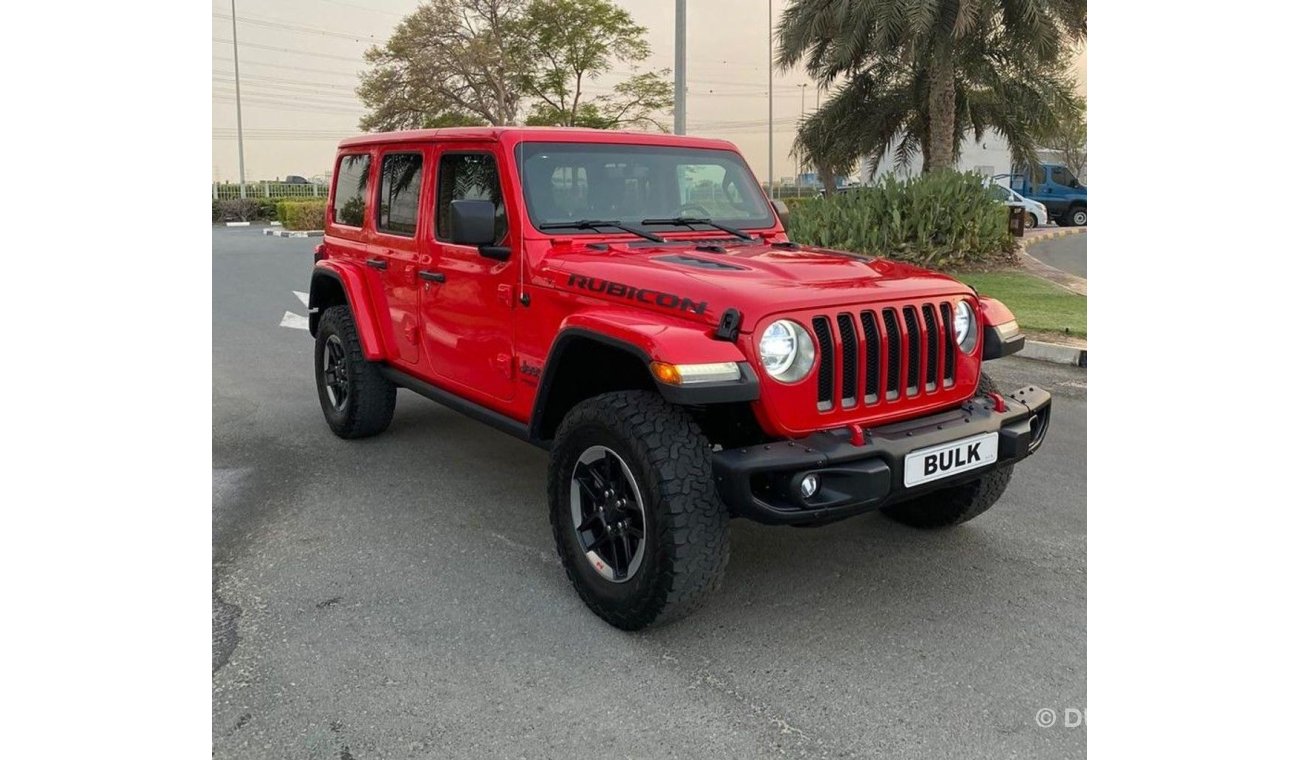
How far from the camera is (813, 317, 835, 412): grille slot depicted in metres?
3.41

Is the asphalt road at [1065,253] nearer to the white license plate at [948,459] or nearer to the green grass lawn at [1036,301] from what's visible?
the green grass lawn at [1036,301]

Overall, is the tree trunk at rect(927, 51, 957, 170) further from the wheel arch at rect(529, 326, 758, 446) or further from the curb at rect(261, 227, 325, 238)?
the curb at rect(261, 227, 325, 238)

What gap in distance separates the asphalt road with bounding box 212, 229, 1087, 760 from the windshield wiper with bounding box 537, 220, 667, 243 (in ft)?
4.61

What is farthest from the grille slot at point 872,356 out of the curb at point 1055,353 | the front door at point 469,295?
the curb at point 1055,353

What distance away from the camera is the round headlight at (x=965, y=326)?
3.87 metres

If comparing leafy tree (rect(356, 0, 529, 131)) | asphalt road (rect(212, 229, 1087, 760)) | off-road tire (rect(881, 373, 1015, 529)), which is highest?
leafy tree (rect(356, 0, 529, 131))

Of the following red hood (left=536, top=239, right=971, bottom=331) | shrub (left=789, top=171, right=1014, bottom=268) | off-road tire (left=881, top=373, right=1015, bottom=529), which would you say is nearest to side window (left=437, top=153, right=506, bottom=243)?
red hood (left=536, top=239, right=971, bottom=331)

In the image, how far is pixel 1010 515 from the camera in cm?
470

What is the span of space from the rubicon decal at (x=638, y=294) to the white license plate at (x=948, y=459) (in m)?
0.91

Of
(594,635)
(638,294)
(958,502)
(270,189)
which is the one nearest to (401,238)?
(638,294)

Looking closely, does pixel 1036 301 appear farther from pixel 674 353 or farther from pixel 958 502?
pixel 674 353

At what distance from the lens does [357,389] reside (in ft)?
18.9

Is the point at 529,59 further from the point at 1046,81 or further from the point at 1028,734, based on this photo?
the point at 1028,734

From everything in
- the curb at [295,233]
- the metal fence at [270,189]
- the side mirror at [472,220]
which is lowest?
the side mirror at [472,220]
